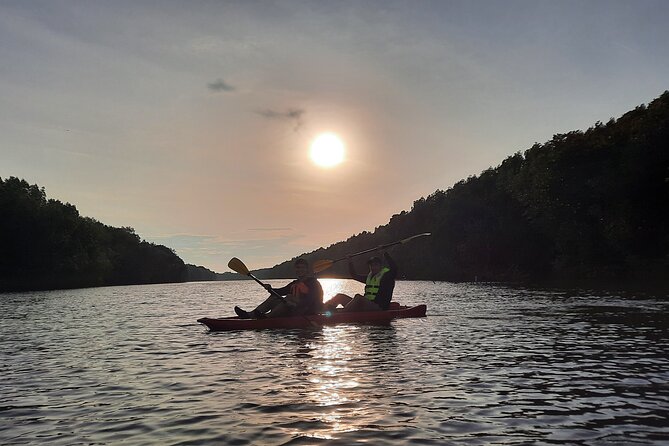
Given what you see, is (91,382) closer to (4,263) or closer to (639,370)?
(639,370)

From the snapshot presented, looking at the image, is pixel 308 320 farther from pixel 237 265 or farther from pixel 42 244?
pixel 42 244

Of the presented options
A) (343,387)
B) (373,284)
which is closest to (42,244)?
(373,284)

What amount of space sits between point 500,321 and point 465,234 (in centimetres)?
6803

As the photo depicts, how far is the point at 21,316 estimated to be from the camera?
87.4 feet

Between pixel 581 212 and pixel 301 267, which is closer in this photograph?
pixel 301 267

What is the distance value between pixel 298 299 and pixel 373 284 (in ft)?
11.2

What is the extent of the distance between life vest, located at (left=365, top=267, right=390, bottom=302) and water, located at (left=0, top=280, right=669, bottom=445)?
12.1 ft

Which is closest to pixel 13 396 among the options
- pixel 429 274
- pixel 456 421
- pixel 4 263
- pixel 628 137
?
pixel 456 421

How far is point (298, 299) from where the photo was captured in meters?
19.4

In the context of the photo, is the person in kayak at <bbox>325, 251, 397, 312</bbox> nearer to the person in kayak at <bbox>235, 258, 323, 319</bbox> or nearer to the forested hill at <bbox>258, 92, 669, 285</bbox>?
the person in kayak at <bbox>235, 258, 323, 319</bbox>

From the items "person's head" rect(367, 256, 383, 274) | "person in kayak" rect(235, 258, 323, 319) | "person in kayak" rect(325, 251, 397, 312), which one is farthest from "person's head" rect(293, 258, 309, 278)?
"person's head" rect(367, 256, 383, 274)

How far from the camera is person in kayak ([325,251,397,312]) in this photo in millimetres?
20578

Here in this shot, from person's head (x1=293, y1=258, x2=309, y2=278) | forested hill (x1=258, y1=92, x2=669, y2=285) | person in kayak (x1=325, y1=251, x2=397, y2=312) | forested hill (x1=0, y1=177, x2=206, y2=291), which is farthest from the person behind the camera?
forested hill (x1=0, y1=177, x2=206, y2=291)

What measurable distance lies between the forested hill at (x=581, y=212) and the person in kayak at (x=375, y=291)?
2897 cm
